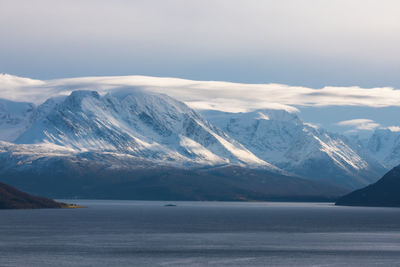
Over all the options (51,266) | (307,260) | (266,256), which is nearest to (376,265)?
(307,260)

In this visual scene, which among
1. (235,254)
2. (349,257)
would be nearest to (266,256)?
(235,254)

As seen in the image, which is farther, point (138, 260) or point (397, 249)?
point (397, 249)

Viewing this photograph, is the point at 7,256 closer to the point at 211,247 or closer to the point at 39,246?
the point at 39,246

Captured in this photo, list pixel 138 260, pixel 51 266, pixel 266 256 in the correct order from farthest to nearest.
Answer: pixel 266 256, pixel 138 260, pixel 51 266

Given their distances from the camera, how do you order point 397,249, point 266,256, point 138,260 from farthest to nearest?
point 397,249
point 266,256
point 138,260

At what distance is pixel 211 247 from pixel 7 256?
5211 centimetres

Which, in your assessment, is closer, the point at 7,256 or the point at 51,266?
the point at 51,266

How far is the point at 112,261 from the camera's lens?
6516 inches

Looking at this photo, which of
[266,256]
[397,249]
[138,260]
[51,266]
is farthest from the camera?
[397,249]

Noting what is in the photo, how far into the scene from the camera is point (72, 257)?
172 m

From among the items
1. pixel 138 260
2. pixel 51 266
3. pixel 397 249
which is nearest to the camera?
pixel 51 266

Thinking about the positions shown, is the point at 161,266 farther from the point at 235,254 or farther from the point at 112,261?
the point at 235,254

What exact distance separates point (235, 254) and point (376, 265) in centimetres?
3448

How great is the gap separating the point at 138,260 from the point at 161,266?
11208 millimetres
